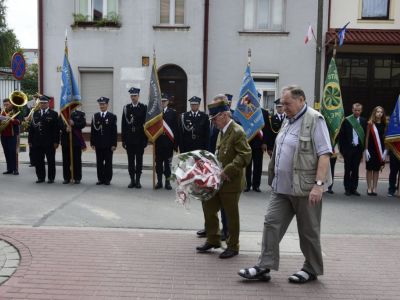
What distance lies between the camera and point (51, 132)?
11.1 m

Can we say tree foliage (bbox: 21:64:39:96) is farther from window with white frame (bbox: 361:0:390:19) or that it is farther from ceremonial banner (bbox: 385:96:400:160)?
ceremonial banner (bbox: 385:96:400:160)

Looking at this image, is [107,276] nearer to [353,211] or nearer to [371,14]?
[353,211]

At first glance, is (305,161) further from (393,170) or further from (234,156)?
(393,170)

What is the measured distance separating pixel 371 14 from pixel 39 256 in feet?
55.3

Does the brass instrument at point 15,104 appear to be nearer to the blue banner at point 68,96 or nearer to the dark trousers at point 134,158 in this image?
the blue banner at point 68,96

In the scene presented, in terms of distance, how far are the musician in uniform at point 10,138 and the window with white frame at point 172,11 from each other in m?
8.42

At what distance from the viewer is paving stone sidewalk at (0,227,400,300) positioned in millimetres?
4789

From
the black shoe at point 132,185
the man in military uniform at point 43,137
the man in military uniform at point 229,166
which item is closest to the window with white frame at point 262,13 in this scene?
the man in military uniform at point 43,137

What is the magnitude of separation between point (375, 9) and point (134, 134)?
12532mm

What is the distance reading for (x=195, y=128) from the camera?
407 inches

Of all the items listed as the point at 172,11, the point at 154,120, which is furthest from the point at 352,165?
the point at 172,11

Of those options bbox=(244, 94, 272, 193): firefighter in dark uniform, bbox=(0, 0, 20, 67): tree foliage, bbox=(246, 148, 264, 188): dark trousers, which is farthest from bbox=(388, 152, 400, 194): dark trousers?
bbox=(0, 0, 20, 67): tree foliage

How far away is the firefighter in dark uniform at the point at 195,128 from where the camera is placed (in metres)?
10.3

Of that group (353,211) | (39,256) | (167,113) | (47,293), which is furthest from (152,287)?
(167,113)
